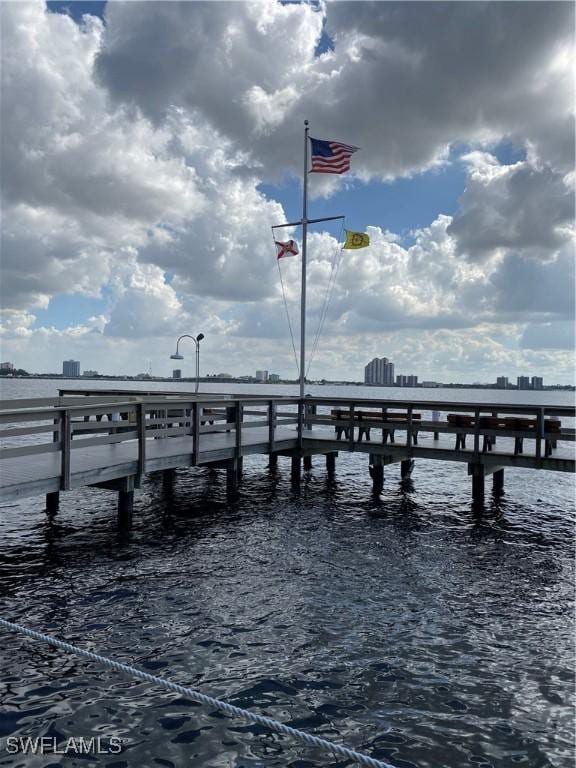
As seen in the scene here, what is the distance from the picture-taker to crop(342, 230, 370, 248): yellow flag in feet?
61.4

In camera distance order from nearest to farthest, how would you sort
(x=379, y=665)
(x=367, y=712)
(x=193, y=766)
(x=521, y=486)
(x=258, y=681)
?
(x=193, y=766) < (x=367, y=712) < (x=258, y=681) < (x=379, y=665) < (x=521, y=486)

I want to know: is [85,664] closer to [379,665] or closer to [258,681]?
[258,681]

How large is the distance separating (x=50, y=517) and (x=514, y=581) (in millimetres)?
9645

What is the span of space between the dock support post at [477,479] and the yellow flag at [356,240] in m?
8.65

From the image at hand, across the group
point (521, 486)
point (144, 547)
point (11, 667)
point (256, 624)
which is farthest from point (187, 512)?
point (521, 486)

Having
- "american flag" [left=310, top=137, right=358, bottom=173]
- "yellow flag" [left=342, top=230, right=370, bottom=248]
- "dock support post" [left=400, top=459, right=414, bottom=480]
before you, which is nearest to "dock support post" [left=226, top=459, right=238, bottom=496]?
"dock support post" [left=400, top=459, right=414, bottom=480]

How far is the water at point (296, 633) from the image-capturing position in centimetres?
468

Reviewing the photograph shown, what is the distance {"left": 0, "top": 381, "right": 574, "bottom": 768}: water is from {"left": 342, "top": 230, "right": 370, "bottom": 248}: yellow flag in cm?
1019

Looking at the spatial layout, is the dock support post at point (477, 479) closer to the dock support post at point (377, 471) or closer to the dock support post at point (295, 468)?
the dock support post at point (377, 471)

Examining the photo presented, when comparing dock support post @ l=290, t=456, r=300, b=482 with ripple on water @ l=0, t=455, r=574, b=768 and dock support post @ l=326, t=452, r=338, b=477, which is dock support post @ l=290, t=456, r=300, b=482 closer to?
dock support post @ l=326, t=452, r=338, b=477

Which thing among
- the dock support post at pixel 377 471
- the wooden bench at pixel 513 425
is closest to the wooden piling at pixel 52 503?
the dock support post at pixel 377 471

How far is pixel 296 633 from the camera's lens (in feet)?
21.4

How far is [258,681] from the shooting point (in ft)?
18.0

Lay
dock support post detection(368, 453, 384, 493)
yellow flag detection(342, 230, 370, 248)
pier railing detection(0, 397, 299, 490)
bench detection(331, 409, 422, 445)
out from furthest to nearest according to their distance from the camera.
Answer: yellow flag detection(342, 230, 370, 248) < dock support post detection(368, 453, 384, 493) < bench detection(331, 409, 422, 445) < pier railing detection(0, 397, 299, 490)
